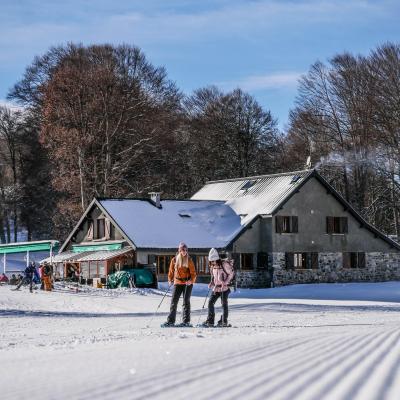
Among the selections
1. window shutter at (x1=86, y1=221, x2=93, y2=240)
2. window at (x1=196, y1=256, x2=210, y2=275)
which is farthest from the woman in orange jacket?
window shutter at (x1=86, y1=221, x2=93, y2=240)

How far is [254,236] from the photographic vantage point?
1849 inches

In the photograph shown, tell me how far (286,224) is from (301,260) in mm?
2329

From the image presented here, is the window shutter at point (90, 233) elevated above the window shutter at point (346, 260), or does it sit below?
above

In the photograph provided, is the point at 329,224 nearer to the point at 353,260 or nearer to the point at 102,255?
the point at 353,260

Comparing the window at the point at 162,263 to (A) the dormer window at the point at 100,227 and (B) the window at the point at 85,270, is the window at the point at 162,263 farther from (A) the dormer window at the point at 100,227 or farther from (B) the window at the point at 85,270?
(A) the dormer window at the point at 100,227

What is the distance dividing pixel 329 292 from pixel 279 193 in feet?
27.7

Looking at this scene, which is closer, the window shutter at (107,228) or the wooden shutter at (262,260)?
the window shutter at (107,228)

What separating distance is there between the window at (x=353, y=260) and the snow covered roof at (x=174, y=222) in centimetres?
697

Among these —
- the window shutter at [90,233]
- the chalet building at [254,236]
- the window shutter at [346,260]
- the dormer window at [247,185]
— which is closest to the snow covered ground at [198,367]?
the chalet building at [254,236]

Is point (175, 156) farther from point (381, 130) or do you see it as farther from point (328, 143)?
point (381, 130)

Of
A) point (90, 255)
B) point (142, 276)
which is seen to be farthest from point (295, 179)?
point (90, 255)

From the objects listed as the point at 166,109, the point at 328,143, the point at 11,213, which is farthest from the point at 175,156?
the point at 11,213

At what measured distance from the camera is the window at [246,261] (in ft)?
152

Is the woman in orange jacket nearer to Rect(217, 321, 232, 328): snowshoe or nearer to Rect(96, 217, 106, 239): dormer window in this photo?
Rect(217, 321, 232, 328): snowshoe
